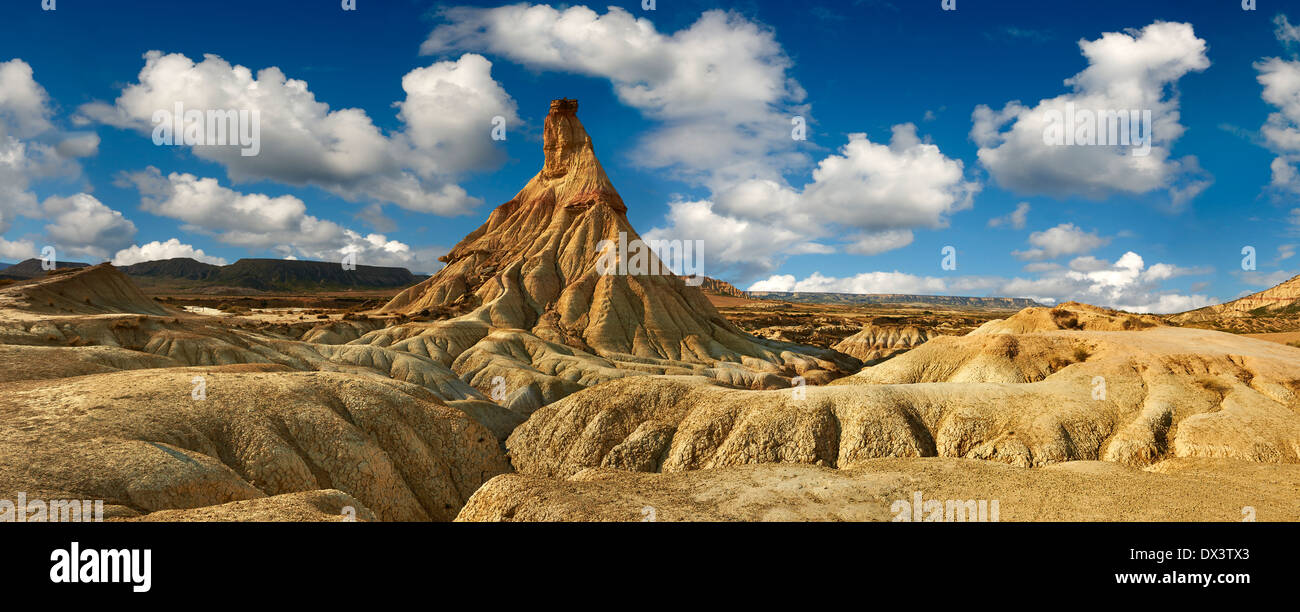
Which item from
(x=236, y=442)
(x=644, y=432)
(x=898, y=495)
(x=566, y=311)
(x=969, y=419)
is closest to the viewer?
(x=898, y=495)

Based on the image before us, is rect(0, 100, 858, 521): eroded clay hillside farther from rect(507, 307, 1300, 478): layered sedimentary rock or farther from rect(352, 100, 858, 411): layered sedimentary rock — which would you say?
rect(507, 307, 1300, 478): layered sedimentary rock

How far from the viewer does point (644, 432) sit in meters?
31.1

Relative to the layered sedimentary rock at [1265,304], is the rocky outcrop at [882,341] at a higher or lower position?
lower

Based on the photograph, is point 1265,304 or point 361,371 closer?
point 361,371

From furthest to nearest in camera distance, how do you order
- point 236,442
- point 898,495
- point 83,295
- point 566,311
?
point 566,311, point 83,295, point 236,442, point 898,495

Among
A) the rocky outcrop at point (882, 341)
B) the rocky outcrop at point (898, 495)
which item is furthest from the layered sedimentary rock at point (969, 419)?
the rocky outcrop at point (882, 341)

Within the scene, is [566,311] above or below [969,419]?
above

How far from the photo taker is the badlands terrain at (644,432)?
55.6ft

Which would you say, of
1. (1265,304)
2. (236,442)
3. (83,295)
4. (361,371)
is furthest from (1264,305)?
(83,295)

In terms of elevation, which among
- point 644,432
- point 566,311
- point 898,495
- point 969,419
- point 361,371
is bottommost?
point 644,432

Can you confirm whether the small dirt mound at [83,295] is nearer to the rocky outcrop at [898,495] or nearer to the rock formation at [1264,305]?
the rocky outcrop at [898,495]

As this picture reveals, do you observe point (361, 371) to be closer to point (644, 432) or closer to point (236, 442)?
point (236, 442)

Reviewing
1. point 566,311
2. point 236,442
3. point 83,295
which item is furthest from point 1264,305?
point 83,295
